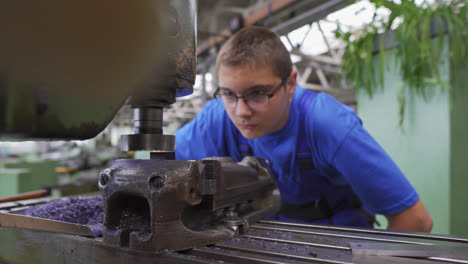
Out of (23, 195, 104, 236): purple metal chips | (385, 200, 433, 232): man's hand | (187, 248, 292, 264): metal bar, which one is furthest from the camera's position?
(385, 200, 433, 232): man's hand

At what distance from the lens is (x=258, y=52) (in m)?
1.12

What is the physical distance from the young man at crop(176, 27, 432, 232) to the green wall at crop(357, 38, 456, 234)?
1.06 metres

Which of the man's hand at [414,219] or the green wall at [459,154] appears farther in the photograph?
the green wall at [459,154]

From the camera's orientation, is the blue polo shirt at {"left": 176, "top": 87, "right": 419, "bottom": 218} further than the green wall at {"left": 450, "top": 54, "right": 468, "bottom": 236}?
No

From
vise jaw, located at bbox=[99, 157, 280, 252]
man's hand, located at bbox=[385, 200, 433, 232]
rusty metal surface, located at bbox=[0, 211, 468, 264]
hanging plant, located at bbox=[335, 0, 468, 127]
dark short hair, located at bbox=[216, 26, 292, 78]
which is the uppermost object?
hanging plant, located at bbox=[335, 0, 468, 127]

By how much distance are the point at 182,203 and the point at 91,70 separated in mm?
263

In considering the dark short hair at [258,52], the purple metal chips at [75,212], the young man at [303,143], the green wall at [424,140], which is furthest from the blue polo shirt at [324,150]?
the green wall at [424,140]

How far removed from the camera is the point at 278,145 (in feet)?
4.03

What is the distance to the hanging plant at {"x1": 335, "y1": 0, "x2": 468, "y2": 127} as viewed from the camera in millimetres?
1888

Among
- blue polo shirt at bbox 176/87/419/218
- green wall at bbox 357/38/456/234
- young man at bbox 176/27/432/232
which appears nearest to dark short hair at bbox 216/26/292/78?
young man at bbox 176/27/432/232

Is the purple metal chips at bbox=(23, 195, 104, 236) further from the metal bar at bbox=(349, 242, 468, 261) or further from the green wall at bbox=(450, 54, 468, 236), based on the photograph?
the green wall at bbox=(450, 54, 468, 236)

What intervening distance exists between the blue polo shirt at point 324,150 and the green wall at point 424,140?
1208 millimetres

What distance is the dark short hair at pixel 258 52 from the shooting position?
3.64ft

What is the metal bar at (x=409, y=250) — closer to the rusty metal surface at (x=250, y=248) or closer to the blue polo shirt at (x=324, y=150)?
the rusty metal surface at (x=250, y=248)
